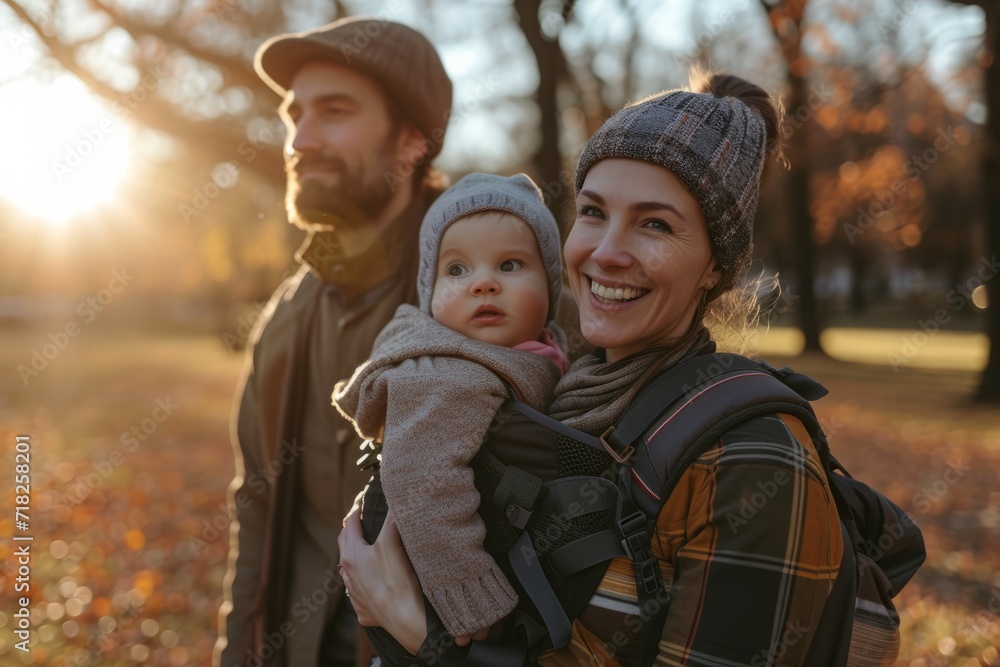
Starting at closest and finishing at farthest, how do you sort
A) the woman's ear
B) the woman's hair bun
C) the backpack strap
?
1. the backpack strap
2. the woman's ear
3. the woman's hair bun

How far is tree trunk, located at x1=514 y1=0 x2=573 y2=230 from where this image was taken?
28.1ft

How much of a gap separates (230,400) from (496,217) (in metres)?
16.0

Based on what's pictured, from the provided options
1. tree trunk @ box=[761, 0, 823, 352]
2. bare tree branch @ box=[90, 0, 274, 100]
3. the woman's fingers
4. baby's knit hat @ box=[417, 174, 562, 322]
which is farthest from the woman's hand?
tree trunk @ box=[761, 0, 823, 352]

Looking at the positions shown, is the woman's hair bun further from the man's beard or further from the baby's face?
the man's beard

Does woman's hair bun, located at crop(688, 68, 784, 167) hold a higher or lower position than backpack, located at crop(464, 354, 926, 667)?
higher

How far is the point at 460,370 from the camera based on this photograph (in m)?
2.04

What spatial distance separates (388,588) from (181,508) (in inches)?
314

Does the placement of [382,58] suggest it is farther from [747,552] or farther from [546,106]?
[546,106]

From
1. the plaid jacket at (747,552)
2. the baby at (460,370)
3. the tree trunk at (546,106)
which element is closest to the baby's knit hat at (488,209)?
the baby at (460,370)

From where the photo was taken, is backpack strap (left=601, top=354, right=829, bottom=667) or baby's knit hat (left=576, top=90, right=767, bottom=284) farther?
baby's knit hat (left=576, top=90, right=767, bottom=284)

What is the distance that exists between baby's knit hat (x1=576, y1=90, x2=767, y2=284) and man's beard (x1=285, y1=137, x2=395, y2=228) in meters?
1.19

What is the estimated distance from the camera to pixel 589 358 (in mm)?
2168

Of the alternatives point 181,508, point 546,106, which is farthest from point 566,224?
point 181,508

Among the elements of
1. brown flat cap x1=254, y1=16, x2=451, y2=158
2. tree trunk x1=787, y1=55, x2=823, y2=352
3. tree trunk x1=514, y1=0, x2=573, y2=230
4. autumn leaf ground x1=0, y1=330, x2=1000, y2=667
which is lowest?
tree trunk x1=787, y1=55, x2=823, y2=352
